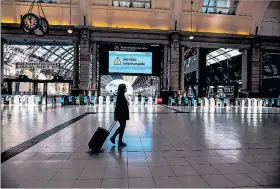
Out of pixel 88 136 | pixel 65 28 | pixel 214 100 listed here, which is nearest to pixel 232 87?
pixel 214 100

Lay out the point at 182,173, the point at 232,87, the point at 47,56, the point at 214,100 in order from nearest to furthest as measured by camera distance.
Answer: the point at 182,173
the point at 214,100
the point at 232,87
the point at 47,56

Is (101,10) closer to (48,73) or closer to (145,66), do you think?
(145,66)

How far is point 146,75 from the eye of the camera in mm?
22406

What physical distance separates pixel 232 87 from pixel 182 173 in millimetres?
27505

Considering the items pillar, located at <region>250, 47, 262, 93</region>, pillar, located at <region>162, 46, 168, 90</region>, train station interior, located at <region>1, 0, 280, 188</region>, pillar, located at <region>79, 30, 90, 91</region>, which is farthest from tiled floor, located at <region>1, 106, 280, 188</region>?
pillar, located at <region>250, 47, 262, 93</region>

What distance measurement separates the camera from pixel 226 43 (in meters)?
23.5

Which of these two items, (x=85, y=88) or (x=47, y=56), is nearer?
(x=85, y=88)

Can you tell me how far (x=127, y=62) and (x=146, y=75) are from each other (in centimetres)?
231

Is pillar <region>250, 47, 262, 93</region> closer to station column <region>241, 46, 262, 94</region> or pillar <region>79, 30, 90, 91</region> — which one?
station column <region>241, 46, 262, 94</region>

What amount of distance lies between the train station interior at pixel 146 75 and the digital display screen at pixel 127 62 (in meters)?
0.10

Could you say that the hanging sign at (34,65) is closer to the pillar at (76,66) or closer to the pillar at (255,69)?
the pillar at (76,66)

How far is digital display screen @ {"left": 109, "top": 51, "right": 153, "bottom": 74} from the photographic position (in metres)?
21.7

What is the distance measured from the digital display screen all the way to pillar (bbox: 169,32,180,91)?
8.91ft

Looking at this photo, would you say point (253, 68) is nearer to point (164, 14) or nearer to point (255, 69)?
point (255, 69)
